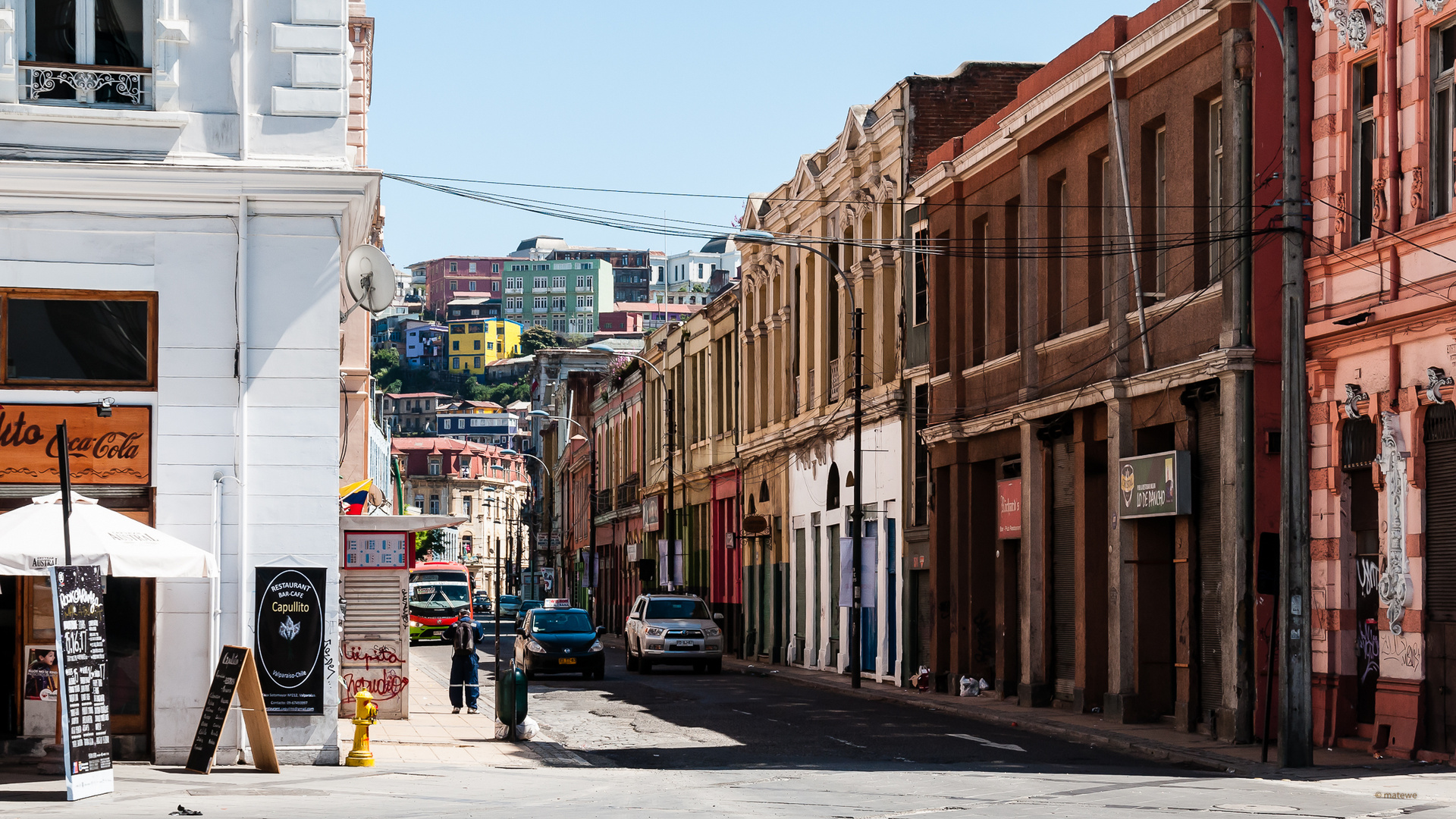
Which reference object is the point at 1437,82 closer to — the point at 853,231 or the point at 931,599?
the point at 931,599

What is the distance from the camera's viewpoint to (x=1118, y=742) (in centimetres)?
2173

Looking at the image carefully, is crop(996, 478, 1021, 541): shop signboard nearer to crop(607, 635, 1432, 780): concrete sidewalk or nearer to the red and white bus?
crop(607, 635, 1432, 780): concrete sidewalk

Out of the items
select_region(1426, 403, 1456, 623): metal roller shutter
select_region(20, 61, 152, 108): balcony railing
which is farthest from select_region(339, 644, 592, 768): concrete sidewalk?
select_region(1426, 403, 1456, 623): metal roller shutter

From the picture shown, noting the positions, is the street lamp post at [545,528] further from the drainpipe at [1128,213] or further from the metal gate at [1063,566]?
the drainpipe at [1128,213]

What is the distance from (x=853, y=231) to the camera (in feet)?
131

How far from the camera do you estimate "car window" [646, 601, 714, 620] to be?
4175 cm

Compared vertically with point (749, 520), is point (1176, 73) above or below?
above

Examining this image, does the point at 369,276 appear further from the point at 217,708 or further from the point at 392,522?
the point at 392,522

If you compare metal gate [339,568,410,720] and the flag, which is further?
the flag

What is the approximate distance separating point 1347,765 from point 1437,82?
22.9 ft

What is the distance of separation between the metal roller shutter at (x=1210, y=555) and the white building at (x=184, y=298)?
10705 mm

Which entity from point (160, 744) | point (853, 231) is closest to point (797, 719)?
point (160, 744)

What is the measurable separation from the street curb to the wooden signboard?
9065mm

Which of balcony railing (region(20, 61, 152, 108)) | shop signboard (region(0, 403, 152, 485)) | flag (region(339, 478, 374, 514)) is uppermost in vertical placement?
balcony railing (region(20, 61, 152, 108))
